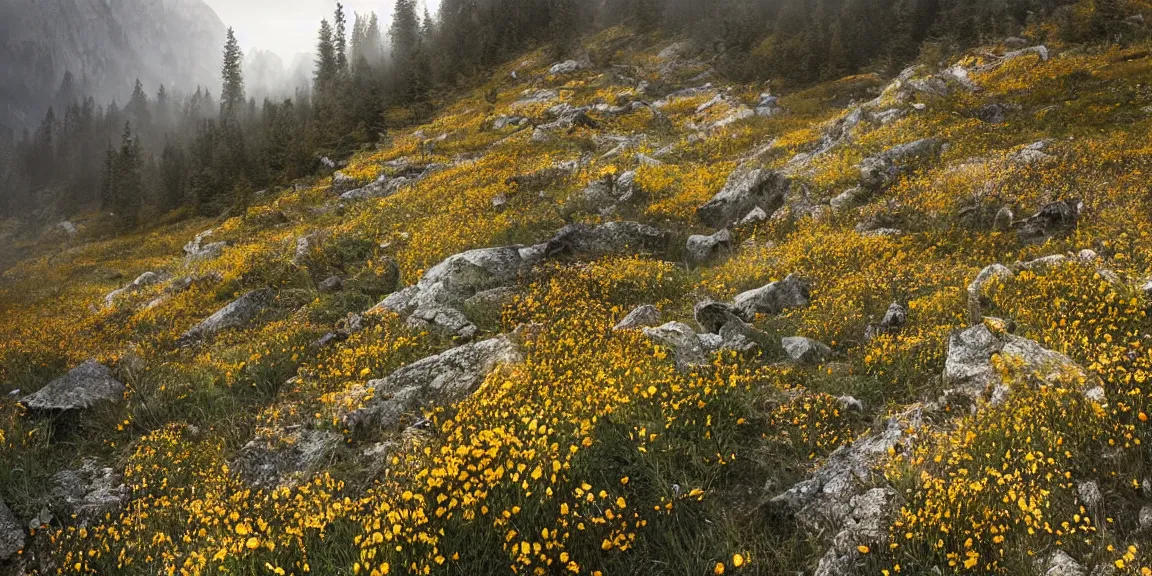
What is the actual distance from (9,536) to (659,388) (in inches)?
269

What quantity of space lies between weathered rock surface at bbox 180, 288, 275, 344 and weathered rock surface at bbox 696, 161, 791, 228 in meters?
11.6

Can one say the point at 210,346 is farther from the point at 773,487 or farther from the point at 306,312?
the point at 773,487

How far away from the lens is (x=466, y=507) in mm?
5305

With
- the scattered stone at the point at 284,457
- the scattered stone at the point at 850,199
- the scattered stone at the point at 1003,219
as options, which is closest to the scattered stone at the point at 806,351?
the scattered stone at the point at 1003,219

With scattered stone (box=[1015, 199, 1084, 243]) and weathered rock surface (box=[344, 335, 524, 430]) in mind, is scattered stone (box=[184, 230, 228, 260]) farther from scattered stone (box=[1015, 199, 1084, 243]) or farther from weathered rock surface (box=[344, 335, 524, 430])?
scattered stone (box=[1015, 199, 1084, 243])

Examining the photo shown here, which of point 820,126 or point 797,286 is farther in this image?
point 820,126

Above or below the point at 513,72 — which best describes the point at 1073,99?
below

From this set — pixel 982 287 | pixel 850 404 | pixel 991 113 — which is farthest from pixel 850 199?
pixel 850 404

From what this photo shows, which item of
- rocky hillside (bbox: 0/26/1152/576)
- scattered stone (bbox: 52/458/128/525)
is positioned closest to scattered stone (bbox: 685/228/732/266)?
rocky hillside (bbox: 0/26/1152/576)

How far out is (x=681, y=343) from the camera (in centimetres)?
809

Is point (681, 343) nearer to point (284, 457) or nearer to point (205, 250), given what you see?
point (284, 457)

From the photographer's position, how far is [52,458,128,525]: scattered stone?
6.54 metres

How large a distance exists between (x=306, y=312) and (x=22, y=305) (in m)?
17.7

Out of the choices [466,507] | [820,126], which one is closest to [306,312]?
[466,507]
